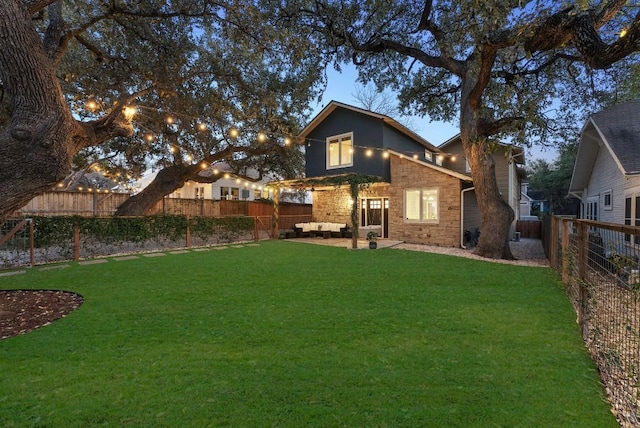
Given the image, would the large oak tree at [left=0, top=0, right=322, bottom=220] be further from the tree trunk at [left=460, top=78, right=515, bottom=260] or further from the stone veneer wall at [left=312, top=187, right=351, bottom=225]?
the tree trunk at [left=460, top=78, right=515, bottom=260]

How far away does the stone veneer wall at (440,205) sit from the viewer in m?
13.1

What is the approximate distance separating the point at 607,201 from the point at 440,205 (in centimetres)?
529

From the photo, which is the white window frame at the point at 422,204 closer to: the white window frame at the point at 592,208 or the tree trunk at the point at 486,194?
the tree trunk at the point at 486,194

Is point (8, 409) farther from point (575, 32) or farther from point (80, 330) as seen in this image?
point (575, 32)

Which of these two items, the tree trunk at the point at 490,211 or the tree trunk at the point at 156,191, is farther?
the tree trunk at the point at 156,191

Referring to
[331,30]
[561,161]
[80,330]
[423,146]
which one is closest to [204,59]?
[331,30]

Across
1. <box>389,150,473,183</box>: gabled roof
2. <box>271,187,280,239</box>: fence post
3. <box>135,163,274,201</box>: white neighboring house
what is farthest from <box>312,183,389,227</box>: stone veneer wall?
<box>135,163,274,201</box>: white neighboring house

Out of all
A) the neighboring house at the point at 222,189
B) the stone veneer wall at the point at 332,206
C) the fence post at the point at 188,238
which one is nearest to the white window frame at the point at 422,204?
the stone veneer wall at the point at 332,206

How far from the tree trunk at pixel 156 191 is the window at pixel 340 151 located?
6736 millimetres

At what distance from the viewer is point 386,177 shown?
14750 mm

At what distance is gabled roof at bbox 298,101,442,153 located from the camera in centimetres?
1455

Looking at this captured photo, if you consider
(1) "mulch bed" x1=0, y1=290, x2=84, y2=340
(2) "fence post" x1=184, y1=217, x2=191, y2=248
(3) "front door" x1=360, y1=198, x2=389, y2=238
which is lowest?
(1) "mulch bed" x1=0, y1=290, x2=84, y2=340

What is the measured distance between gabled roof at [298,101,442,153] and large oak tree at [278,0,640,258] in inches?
46.1

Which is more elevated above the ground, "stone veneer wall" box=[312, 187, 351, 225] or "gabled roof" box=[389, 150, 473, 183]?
"gabled roof" box=[389, 150, 473, 183]
